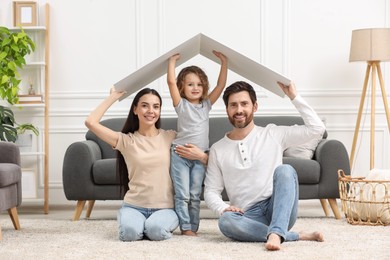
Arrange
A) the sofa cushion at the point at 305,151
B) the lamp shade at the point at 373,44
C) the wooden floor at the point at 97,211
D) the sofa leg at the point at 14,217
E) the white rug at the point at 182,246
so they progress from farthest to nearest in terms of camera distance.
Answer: the lamp shade at the point at 373,44, the wooden floor at the point at 97,211, the sofa cushion at the point at 305,151, the sofa leg at the point at 14,217, the white rug at the point at 182,246

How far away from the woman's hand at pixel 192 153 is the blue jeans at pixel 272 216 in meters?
0.35

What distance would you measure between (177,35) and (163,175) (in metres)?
2.37

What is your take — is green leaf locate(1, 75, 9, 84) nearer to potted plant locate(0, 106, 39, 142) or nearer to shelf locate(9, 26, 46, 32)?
potted plant locate(0, 106, 39, 142)

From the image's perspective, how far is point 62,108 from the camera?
5.78m

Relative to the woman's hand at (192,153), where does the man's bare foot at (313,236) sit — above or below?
below

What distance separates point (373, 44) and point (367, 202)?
1.53 m

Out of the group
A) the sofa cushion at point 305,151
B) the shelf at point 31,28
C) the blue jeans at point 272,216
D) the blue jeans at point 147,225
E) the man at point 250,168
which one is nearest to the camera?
the blue jeans at point 272,216

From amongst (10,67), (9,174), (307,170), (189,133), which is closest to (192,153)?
(189,133)

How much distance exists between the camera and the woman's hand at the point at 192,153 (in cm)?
354

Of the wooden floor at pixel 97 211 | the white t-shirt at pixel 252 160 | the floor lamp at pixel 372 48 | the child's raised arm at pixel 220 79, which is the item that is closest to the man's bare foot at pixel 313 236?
the white t-shirt at pixel 252 160

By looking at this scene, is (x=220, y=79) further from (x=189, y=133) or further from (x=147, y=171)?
(x=147, y=171)

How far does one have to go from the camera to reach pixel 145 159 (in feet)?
11.8

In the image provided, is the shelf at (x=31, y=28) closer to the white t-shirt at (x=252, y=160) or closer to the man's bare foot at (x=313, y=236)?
the white t-shirt at (x=252, y=160)

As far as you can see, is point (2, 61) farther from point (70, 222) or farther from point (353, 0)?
point (353, 0)
